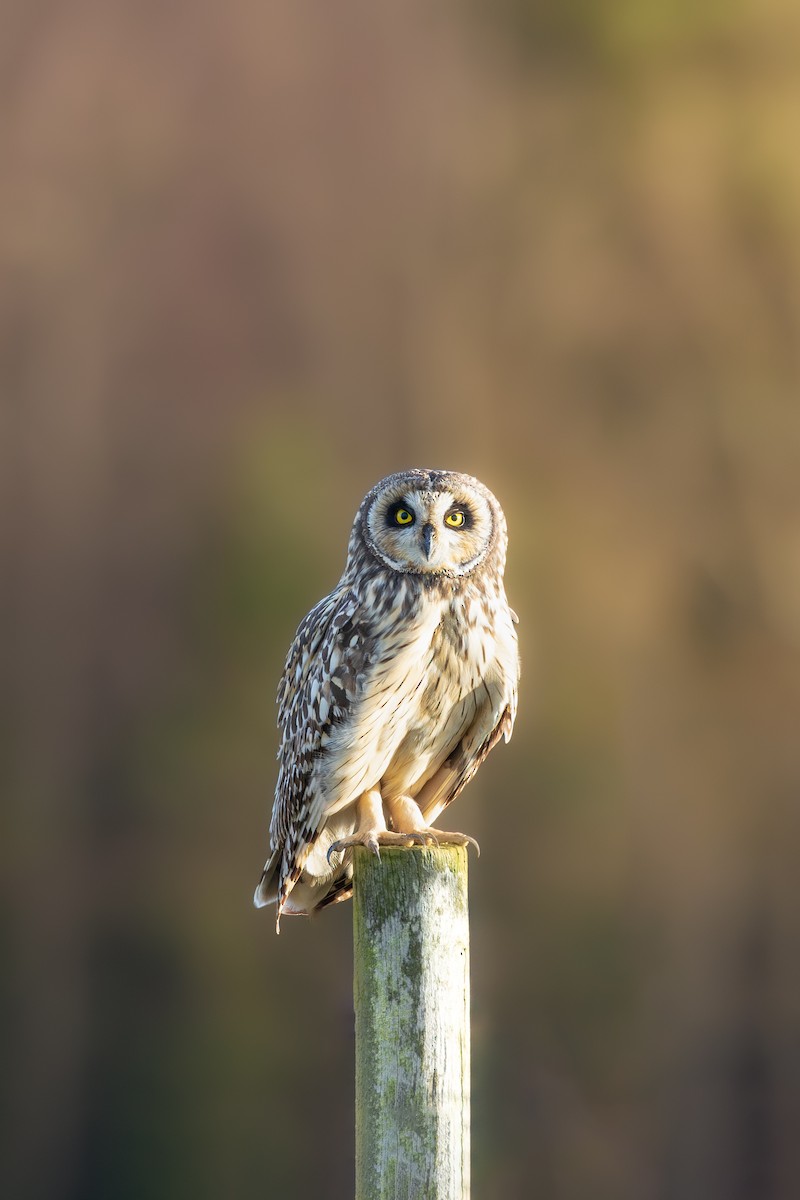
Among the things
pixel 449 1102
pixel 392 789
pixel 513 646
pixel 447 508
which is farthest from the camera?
pixel 392 789

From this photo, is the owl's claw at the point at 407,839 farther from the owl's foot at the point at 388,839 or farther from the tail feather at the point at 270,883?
the tail feather at the point at 270,883

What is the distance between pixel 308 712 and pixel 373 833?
39cm

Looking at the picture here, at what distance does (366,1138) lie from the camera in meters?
1.70

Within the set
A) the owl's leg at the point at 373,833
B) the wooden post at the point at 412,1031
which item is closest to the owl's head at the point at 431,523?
the owl's leg at the point at 373,833

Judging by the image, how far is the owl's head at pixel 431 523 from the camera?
7.09 feet

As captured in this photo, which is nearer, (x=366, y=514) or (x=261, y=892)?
(x=366, y=514)

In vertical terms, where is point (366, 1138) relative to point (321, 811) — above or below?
below

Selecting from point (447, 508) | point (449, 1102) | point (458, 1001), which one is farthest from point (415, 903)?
point (447, 508)

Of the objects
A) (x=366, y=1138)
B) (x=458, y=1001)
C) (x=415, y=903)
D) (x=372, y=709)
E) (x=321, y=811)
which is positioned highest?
(x=372, y=709)

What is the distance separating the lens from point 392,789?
249 cm

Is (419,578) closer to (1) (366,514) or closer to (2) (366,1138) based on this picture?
(1) (366,514)

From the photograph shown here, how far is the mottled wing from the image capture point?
2.28 m

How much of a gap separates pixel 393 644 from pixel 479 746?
327mm

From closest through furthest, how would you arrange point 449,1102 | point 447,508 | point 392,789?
1. point 449,1102
2. point 447,508
3. point 392,789
